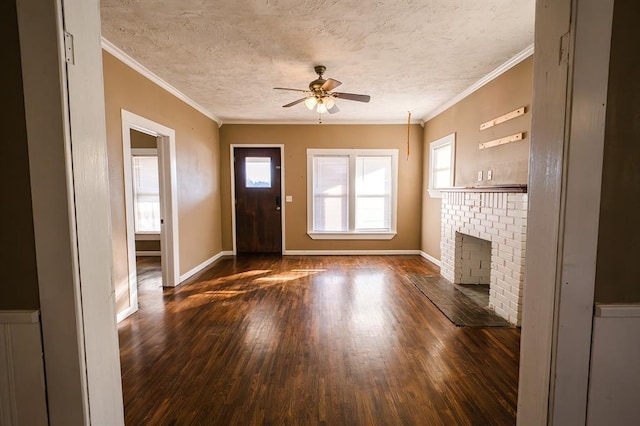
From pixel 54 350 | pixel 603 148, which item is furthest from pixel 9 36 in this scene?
pixel 603 148

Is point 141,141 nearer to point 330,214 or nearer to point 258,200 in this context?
point 258,200

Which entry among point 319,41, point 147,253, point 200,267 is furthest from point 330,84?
point 147,253

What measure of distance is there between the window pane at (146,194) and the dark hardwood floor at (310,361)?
2628mm

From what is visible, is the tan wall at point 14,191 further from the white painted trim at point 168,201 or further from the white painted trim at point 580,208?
the white painted trim at point 168,201

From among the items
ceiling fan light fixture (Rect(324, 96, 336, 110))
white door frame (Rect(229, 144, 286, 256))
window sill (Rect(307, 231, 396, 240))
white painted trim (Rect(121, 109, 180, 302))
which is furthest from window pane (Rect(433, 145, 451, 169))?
white painted trim (Rect(121, 109, 180, 302))

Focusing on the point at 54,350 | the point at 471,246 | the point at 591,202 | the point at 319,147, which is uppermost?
the point at 319,147

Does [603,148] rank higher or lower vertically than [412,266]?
higher

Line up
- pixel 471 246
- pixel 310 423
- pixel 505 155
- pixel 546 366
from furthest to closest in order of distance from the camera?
1. pixel 471 246
2. pixel 505 155
3. pixel 310 423
4. pixel 546 366

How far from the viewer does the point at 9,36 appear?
0.77m

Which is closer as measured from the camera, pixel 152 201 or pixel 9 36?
pixel 9 36

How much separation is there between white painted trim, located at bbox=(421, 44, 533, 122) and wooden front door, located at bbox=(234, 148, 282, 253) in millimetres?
3100

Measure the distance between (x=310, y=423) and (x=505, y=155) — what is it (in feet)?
10.6

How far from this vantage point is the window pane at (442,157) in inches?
189

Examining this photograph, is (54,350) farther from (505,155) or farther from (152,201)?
(152,201)
